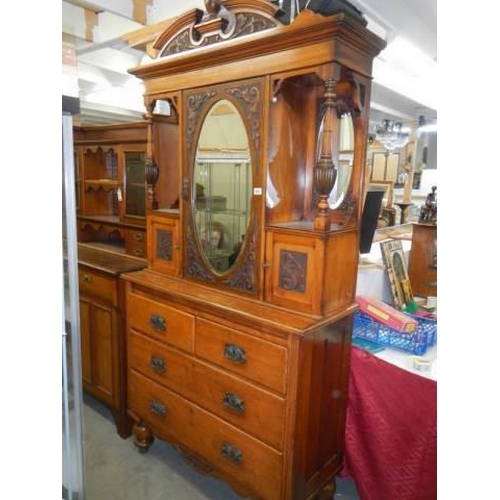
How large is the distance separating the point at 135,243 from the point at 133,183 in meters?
0.42

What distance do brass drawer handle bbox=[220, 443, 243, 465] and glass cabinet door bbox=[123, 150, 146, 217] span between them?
5.50ft

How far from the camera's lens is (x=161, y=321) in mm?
1875

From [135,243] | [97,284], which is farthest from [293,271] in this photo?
[135,243]

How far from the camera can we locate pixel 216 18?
153cm

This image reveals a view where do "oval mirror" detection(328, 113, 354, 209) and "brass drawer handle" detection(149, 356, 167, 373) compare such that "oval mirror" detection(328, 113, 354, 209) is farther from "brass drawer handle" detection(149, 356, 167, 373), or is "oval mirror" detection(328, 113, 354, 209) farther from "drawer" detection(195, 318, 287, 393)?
"brass drawer handle" detection(149, 356, 167, 373)

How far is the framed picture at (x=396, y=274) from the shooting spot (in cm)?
218

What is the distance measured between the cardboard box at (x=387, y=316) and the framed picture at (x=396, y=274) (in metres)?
0.26

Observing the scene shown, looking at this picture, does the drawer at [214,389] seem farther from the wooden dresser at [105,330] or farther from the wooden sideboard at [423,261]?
the wooden sideboard at [423,261]

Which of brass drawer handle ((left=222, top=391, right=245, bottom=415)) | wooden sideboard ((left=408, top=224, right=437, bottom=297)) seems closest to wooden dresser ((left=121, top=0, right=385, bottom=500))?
brass drawer handle ((left=222, top=391, right=245, bottom=415))

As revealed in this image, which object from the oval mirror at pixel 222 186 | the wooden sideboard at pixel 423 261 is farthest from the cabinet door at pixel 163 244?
the wooden sideboard at pixel 423 261
